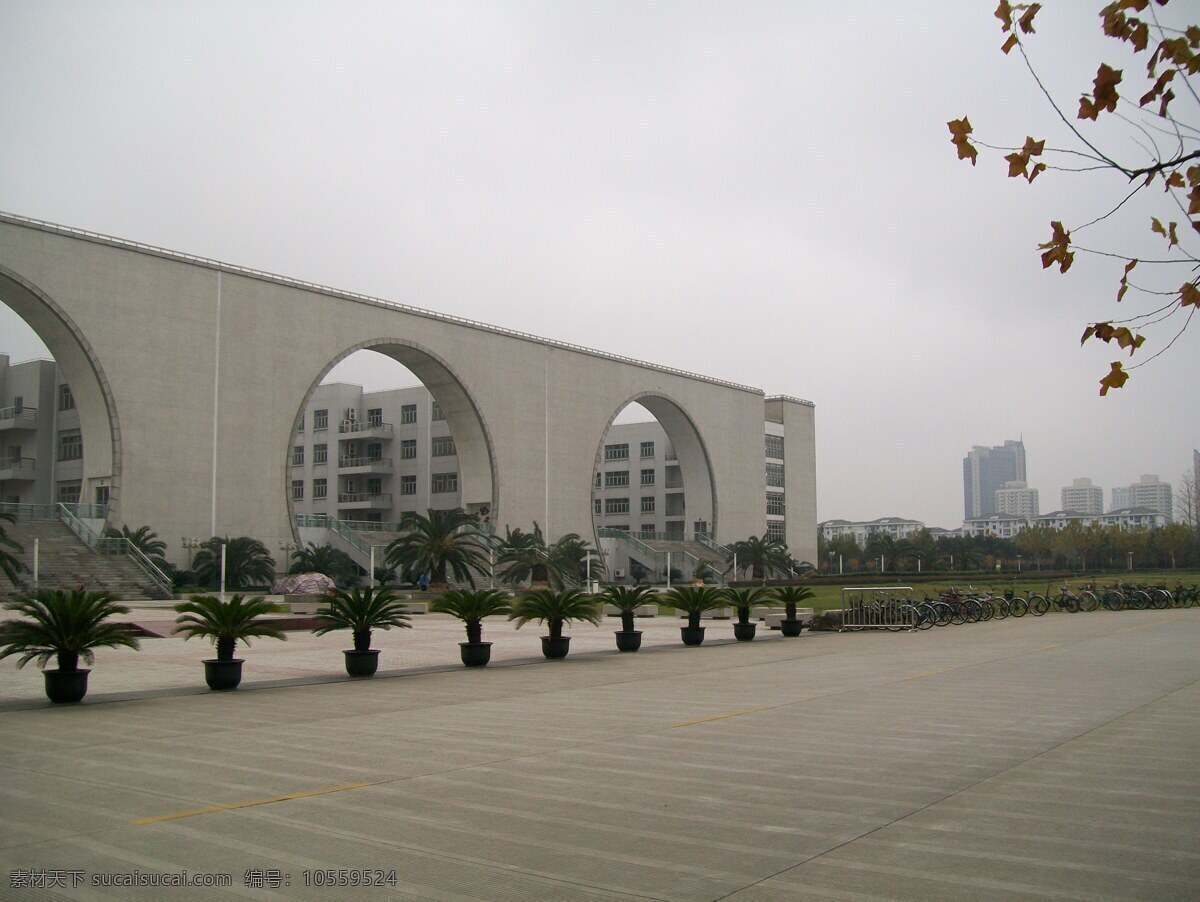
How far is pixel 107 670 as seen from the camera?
16547 mm

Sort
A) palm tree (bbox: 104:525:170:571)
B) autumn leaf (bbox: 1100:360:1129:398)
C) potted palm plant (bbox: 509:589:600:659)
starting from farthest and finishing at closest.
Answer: palm tree (bbox: 104:525:170:571), potted palm plant (bbox: 509:589:600:659), autumn leaf (bbox: 1100:360:1129:398)

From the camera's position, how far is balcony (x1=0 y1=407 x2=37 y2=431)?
6481cm

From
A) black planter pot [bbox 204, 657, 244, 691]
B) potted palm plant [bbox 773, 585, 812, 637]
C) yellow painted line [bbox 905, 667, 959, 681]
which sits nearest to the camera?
black planter pot [bbox 204, 657, 244, 691]

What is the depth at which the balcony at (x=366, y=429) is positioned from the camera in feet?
259

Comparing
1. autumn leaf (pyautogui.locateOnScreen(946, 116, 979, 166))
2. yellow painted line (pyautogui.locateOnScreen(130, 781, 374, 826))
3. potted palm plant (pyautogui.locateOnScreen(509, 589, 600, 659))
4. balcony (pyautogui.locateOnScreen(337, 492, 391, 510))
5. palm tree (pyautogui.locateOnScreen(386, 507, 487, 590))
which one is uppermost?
balcony (pyautogui.locateOnScreen(337, 492, 391, 510))

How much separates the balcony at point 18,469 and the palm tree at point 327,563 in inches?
826

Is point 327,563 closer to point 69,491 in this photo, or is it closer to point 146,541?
point 146,541

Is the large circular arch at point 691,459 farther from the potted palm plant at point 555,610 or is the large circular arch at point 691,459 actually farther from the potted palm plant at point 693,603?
the potted palm plant at point 555,610

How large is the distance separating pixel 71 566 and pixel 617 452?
55.8 meters

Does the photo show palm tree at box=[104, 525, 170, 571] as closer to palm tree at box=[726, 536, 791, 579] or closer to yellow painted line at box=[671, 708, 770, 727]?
palm tree at box=[726, 536, 791, 579]

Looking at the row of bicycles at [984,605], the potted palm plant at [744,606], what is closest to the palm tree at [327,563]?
the row of bicycles at [984,605]

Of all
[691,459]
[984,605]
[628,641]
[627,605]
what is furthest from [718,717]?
[691,459]

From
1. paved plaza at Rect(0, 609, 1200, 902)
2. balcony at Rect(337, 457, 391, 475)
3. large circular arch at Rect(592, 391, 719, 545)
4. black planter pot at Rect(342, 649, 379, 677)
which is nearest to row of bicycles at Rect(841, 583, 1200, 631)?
paved plaza at Rect(0, 609, 1200, 902)

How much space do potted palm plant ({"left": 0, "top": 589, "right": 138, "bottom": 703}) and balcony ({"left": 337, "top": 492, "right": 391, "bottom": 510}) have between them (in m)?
66.2
